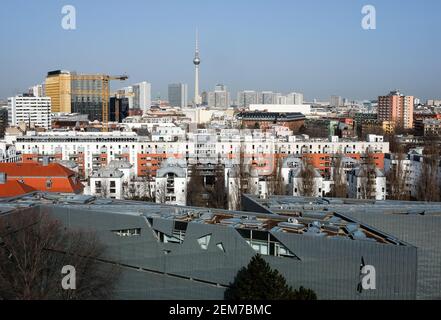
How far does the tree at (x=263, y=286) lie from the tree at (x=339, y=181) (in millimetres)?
8251

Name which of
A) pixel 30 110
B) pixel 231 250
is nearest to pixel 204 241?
pixel 231 250

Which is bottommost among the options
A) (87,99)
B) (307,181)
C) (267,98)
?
(307,181)

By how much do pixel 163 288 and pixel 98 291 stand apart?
60 centimetres

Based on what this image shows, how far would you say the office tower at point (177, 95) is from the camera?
78.4 m

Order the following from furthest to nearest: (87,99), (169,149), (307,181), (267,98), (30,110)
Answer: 1. (267,98)
2. (87,99)
3. (30,110)
4. (169,149)
5. (307,181)

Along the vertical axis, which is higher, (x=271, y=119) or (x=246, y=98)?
(x=246, y=98)

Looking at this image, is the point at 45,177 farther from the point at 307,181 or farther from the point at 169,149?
the point at 169,149

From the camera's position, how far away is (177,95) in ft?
261

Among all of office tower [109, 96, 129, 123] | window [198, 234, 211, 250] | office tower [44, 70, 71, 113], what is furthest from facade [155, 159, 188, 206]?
office tower [109, 96, 129, 123]

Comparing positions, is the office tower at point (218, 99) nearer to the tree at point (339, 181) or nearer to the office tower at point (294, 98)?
the office tower at point (294, 98)

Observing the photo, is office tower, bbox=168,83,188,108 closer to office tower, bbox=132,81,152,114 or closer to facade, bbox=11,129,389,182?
office tower, bbox=132,81,152,114

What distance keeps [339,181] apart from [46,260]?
367 inches

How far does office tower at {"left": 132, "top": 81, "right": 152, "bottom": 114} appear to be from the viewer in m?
64.5

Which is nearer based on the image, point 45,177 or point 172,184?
point 45,177
